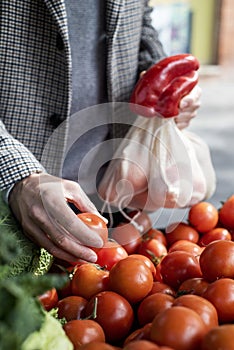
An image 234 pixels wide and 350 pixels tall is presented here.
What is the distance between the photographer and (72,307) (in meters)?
0.97

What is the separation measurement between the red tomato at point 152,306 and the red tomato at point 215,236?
411 mm

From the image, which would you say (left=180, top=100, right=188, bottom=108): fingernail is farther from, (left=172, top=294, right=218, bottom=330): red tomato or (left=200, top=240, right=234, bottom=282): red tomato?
(left=172, top=294, right=218, bottom=330): red tomato

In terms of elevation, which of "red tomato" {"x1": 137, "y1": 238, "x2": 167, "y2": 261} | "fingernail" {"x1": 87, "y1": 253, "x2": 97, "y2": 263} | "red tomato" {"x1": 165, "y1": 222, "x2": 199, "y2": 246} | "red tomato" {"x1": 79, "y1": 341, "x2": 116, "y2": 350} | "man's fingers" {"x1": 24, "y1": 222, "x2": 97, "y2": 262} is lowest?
"red tomato" {"x1": 165, "y1": 222, "x2": 199, "y2": 246}

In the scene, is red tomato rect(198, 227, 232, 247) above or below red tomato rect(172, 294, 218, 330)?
below

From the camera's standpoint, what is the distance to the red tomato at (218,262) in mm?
976

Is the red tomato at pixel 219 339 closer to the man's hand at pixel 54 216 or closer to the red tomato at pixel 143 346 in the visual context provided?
the red tomato at pixel 143 346

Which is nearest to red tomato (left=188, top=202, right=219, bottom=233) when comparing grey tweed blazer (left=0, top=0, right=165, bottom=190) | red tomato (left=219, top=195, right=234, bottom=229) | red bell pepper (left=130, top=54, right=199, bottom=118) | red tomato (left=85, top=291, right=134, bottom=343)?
red tomato (left=219, top=195, right=234, bottom=229)

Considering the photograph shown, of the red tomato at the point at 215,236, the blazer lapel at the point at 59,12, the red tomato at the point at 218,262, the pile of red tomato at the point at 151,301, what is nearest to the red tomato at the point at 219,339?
the pile of red tomato at the point at 151,301

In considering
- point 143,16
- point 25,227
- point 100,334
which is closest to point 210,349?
point 100,334

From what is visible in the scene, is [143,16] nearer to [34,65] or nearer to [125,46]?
[125,46]

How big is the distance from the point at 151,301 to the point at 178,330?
0.18m

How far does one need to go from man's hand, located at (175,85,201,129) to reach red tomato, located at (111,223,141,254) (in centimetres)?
32

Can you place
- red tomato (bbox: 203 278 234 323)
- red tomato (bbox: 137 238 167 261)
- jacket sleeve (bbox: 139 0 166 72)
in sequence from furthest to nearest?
jacket sleeve (bbox: 139 0 166 72) → red tomato (bbox: 137 238 167 261) → red tomato (bbox: 203 278 234 323)

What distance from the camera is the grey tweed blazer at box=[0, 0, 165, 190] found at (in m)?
1.39
